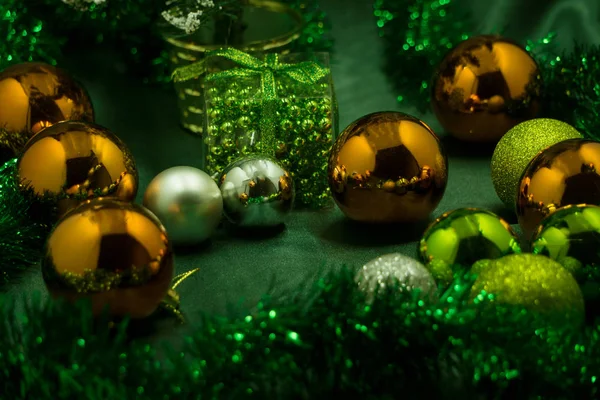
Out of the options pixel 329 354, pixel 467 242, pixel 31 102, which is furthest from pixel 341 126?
pixel 329 354

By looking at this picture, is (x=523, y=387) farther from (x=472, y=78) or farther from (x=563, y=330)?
(x=472, y=78)

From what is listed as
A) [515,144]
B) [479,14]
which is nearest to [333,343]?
[515,144]

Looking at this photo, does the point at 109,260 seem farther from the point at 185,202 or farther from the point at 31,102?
the point at 31,102

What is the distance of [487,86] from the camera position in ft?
5.84

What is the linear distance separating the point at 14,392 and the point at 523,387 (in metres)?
0.57

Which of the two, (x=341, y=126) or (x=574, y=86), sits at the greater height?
(x=574, y=86)

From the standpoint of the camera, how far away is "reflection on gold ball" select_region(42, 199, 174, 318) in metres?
1.16

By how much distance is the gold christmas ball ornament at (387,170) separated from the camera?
146 centimetres

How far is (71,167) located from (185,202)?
7.2 inches

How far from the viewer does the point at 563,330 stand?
1064mm

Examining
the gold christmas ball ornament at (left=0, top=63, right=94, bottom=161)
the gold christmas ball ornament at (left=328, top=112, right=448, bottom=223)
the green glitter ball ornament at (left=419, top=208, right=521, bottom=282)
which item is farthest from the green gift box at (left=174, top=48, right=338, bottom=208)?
the green glitter ball ornament at (left=419, top=208, right=521, bottom=282)

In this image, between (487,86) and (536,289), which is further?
(487,86)

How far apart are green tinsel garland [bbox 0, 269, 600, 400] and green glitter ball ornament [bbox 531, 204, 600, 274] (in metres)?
0.17

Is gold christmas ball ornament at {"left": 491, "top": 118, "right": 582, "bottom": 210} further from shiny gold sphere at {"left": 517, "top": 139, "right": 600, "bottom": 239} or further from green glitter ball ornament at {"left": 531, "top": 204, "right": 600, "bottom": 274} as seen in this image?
green glitter ball ornament at {"left": 531, "top": 204, "right": 600, "bottom": 274}
